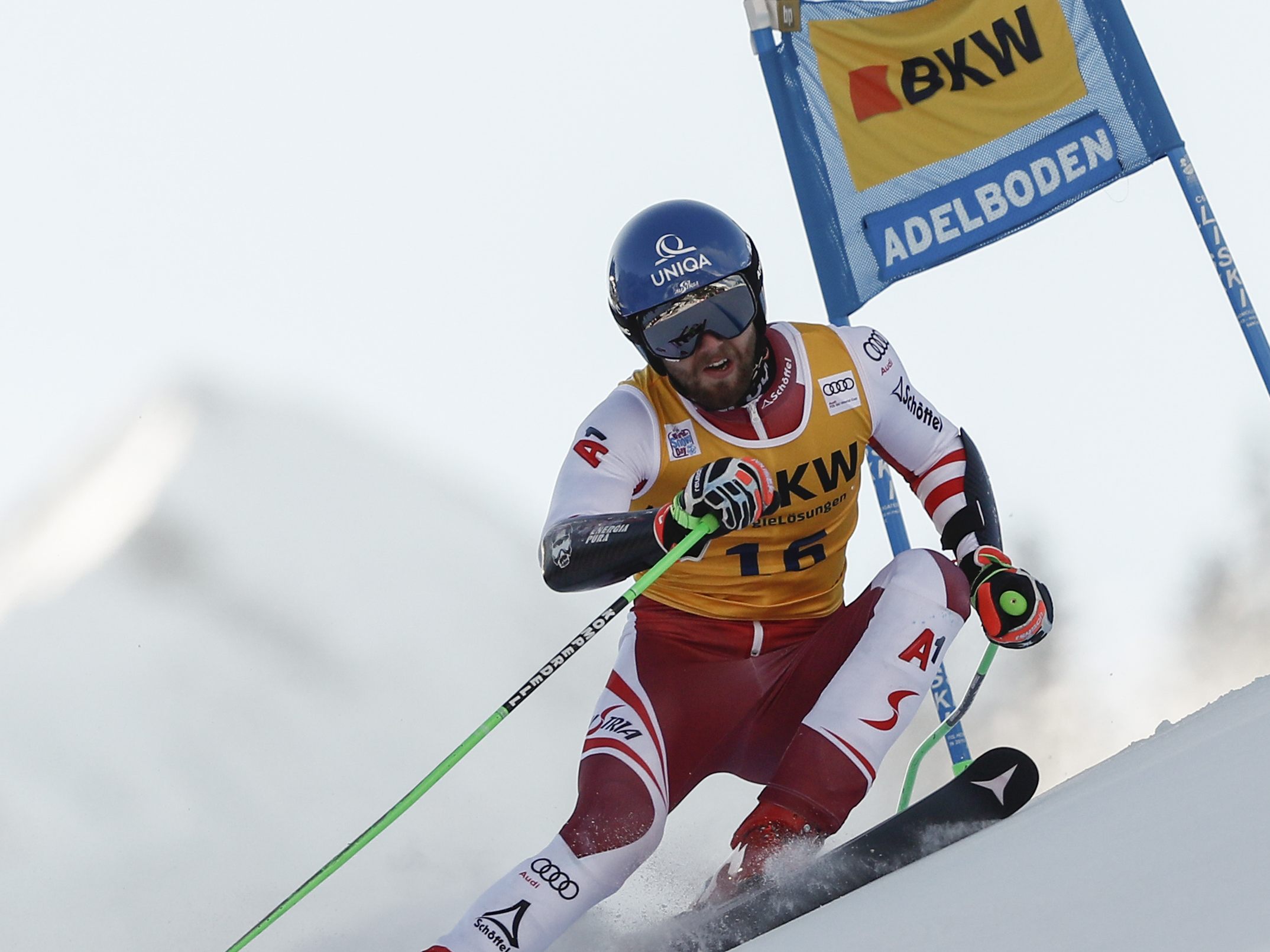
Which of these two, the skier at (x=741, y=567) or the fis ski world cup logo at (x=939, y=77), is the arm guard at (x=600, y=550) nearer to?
the skier at (x=741, y=567)

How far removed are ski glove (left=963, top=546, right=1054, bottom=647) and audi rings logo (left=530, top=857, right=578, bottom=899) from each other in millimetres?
1183

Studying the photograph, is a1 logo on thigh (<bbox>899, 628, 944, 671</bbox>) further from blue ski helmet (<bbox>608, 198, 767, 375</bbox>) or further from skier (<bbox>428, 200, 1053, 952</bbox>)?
blue ski helmet (<bbox>608, 198, 767, 375</bbox>)

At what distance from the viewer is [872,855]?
8.73 ft

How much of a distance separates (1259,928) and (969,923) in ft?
1.45

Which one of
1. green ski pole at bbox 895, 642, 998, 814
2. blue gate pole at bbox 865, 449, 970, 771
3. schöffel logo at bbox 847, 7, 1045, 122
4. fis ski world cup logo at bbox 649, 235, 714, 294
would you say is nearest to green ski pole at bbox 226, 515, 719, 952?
fis ski world cup logo at bbox 649, 235, 714, 294

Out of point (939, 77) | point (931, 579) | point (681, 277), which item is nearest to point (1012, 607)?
point (931, 579)

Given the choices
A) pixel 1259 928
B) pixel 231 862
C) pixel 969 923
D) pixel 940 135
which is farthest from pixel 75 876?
pixel 1259 928

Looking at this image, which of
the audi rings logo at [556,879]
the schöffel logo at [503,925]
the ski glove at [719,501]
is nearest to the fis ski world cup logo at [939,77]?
the ski glove at [719,501]

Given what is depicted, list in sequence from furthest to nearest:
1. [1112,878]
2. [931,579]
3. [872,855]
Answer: [931,579] → [872,855] → [1112,878]

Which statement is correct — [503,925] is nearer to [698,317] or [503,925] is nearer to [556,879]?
[556,879]

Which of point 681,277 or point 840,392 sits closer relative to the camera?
point 681,277

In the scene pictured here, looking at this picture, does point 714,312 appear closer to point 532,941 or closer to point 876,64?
point 532,941

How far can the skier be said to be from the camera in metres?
2.92

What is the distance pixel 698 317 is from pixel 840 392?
496 mm
